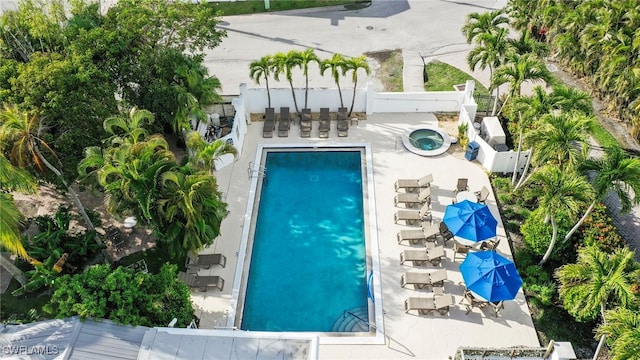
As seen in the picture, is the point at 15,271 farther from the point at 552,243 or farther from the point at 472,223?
the point at 552,243

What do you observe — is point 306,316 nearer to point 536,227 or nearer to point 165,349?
point 165,349

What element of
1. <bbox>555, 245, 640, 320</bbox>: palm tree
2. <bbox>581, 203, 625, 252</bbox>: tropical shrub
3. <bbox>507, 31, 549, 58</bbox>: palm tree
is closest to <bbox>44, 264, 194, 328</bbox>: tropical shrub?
<bbox>555, 245, 640, 320</bbox>: palm tree

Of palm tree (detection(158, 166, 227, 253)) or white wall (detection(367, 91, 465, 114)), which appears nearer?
palm tree (detection(158, 166, 227, 253))

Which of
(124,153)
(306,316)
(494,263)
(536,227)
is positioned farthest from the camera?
(536,227)

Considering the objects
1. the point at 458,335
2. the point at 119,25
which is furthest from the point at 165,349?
the point at 119,25

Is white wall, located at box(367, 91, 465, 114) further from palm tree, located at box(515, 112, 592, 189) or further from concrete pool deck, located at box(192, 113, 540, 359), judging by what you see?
palm tree, located at box(515, 112, 592, 189)

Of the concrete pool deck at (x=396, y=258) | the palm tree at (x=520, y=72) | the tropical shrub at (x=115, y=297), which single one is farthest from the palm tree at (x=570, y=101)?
the tropical shrub at (x=115, y=297)

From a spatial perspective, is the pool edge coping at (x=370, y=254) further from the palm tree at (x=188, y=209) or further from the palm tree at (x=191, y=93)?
the palm tree at (x=191, y=93)
